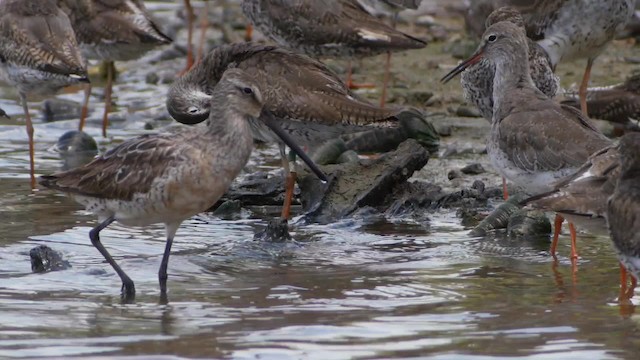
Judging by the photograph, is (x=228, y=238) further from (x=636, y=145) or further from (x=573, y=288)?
(x=636, y=145)

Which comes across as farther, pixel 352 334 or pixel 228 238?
pixel 228 238

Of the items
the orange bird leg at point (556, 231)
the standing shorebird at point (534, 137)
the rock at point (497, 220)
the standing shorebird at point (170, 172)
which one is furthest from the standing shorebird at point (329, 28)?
the standing shorebird at point (170, 172)

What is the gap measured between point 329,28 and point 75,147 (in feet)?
9.21

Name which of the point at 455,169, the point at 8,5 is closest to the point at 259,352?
the point at 455,169

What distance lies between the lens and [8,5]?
12352mm

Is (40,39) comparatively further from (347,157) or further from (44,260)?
(44,260)

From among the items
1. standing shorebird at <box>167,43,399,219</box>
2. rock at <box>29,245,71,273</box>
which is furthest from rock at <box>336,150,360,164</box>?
rock at <box>29,245,71,273</box>

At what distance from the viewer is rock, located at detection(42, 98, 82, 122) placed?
47.1 feet

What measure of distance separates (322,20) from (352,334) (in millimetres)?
6374

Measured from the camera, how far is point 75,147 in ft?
41.0

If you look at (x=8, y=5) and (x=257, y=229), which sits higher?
(x=8, y=5)

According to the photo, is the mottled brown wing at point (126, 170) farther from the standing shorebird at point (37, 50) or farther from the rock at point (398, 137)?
the rock at point (398, 137)

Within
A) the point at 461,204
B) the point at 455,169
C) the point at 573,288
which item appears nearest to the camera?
the point at 573,288

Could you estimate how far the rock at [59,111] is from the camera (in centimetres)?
1435
